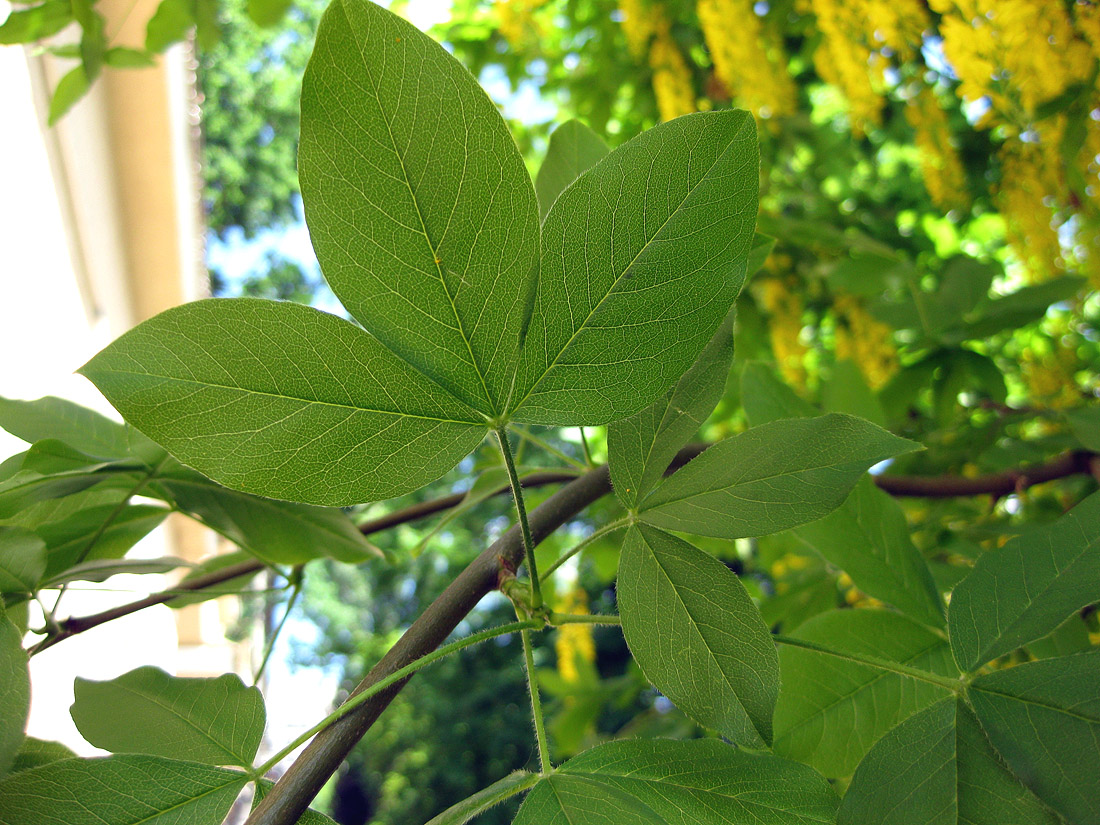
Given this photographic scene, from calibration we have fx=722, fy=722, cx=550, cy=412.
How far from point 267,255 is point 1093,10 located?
9.05m

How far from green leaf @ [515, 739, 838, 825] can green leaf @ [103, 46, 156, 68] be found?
84 centimetres

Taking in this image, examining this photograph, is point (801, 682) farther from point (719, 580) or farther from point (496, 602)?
point (496, 602)

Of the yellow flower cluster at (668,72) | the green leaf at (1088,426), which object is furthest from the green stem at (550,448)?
the yellow flower cluster at (668,72)

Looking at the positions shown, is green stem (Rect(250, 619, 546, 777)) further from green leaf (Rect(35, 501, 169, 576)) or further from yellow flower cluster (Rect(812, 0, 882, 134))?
yellow flower cluster (Rect(812, 0, 882, 134))

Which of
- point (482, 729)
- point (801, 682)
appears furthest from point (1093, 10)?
point (482, 729)

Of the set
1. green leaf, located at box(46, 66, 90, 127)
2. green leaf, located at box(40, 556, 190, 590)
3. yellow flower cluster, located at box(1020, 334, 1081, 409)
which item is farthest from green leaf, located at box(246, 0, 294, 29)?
yellow flower cluster, located at box(1020, 334, 1081, 409)

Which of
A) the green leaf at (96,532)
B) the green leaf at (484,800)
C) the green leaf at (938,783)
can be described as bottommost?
the green leaf at (938,783)

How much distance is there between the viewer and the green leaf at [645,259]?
7.9 inches

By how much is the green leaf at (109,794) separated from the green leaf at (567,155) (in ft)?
0.87

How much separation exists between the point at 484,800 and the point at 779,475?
0.46ft

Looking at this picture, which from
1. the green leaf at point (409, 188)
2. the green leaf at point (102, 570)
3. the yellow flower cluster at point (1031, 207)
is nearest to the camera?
the green leaf at point (409, 188)

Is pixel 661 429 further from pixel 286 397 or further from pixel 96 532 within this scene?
pixel 96 532

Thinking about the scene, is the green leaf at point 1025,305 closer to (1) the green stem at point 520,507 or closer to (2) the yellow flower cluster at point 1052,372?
(2) the yellow flower cluster at point 1052,372

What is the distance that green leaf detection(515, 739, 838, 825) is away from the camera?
22 cm
